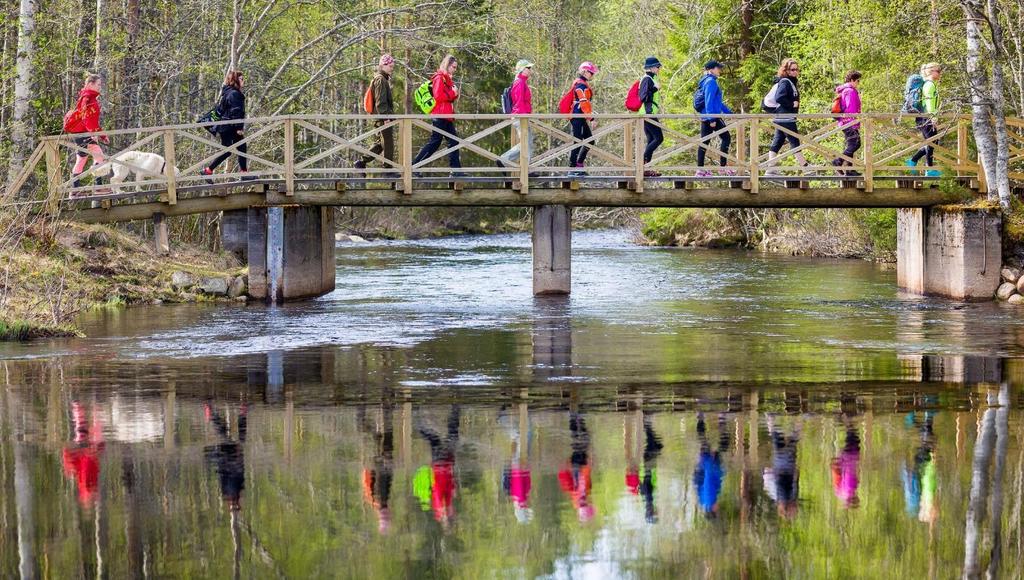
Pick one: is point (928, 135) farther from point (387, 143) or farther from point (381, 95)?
point (381, 95)

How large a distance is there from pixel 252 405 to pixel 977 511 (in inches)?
216

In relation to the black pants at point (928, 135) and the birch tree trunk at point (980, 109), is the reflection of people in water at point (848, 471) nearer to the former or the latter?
the birch tree trunk at point (980, 109)

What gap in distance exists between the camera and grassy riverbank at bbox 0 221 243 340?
1631 centimetres

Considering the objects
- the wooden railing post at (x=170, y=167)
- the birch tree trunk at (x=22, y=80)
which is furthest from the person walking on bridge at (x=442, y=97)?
the birch tree trunk at (x=22, y=80)

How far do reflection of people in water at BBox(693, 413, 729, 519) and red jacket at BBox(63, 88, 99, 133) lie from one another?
13.4 m

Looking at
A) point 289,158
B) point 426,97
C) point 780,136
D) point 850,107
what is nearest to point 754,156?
point 780,136

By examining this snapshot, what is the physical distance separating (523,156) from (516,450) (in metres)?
12.6

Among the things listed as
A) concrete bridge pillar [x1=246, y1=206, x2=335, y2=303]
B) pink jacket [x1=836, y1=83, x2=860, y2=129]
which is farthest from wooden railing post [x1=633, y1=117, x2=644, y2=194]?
concrete bridge pillar [x1=246, y1=206, x2=335, y2=303]

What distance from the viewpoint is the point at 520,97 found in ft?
71.6

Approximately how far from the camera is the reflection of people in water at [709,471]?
7711 millimetres

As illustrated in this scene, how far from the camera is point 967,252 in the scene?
68.4ft

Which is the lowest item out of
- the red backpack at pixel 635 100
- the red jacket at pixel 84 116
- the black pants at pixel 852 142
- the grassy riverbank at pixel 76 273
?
the grassy riverbank at pixel 76 273

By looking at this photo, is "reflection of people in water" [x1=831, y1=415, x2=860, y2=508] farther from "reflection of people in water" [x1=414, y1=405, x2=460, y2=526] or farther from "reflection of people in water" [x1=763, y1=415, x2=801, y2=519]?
"reflection of people in water" [x1=414, y1=405, x2=460, y2=526]

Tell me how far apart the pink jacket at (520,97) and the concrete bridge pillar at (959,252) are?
583 centimetres
